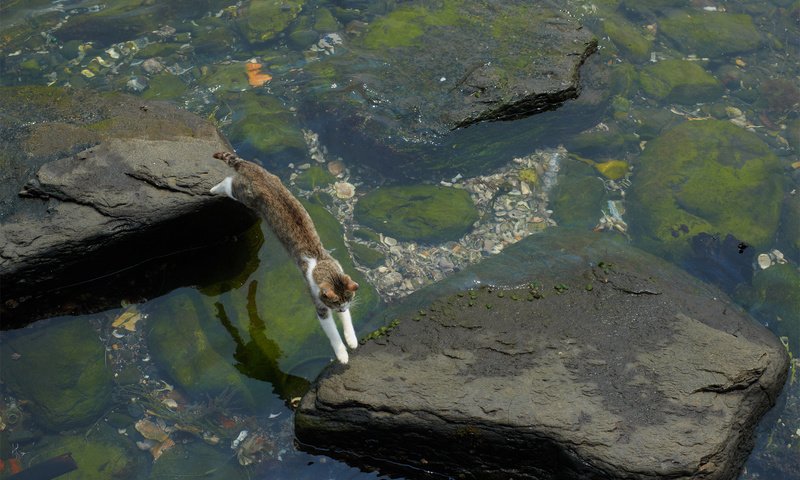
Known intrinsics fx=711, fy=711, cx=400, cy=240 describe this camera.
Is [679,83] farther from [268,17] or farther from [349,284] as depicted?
[349,284]

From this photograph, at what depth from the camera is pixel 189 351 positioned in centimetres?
784

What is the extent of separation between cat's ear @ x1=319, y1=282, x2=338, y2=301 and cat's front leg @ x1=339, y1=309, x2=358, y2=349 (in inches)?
13.2

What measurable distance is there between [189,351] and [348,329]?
225 centimetres

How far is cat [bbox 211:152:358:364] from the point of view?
6199mm

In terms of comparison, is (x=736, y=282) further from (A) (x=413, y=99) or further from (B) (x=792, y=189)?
(A) (x=413, y=99)

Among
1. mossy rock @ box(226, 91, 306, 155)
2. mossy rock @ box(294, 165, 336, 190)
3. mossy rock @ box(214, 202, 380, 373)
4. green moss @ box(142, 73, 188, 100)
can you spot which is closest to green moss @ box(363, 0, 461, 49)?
mossy rock @ box(226, 91, 306, 155)

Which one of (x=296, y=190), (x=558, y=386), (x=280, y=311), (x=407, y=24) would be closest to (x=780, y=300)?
(x=558, y=386)

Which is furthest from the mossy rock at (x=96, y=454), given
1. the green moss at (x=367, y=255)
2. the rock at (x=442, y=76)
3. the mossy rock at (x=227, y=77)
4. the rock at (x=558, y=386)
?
the mossy rock at (x=227, y=77)

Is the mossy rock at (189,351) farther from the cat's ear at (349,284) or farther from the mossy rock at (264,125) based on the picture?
the mossy rock at (264,125)

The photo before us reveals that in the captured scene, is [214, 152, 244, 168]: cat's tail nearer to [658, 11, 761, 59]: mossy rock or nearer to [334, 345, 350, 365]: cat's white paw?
[334, 345, 350, 365]: cat's white paw

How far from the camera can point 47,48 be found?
11953mm

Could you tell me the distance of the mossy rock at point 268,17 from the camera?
40.0 feet

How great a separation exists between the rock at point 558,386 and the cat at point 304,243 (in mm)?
466

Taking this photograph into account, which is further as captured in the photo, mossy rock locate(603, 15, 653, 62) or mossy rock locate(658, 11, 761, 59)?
mossy rock locate(658, 11, 761, 59)
